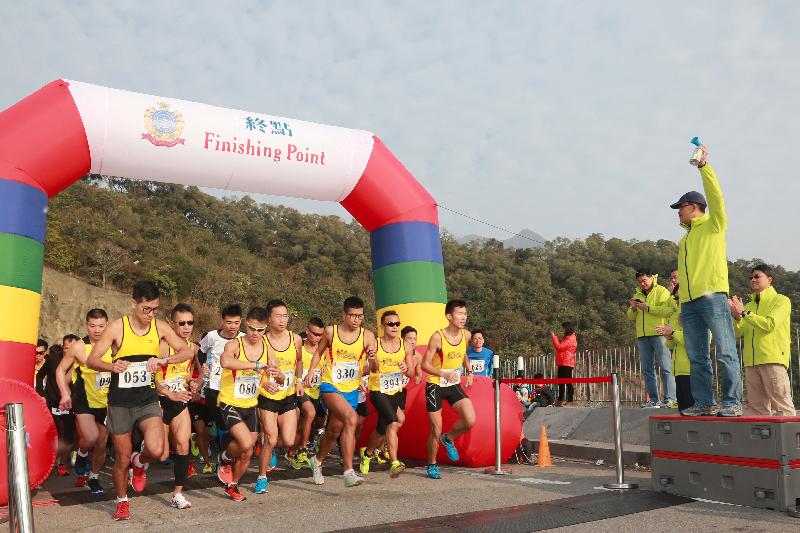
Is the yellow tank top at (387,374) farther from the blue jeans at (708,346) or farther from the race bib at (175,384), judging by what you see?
the blue jeans at (708,346)

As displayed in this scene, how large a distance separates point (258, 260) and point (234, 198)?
9.44 metres

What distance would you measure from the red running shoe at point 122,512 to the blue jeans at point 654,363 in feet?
22.0

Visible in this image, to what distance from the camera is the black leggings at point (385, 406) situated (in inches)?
289

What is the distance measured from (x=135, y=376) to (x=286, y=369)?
1.49m

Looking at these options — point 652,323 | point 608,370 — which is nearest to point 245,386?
point 652,323

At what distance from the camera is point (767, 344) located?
6629 mm

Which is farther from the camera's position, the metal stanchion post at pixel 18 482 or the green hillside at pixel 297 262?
the green hillside at pixel 297 262

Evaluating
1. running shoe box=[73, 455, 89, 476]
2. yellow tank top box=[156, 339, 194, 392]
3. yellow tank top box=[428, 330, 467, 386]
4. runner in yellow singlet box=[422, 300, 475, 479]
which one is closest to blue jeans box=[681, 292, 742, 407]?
runner in yellow singlet box=[422, 300, 475, 479]

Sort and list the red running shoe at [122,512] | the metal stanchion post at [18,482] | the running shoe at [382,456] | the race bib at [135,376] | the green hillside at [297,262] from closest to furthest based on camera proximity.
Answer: the metal stanchion post at [18,482] → the red running shoe at [122,512] → the race bib at [135,376] → the running shoe at [382,456] → the green hillside at [297,262]

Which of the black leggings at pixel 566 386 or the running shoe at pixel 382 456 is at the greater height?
the black leggings at pixel 566 386

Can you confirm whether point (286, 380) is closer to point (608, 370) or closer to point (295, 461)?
point (295, 461)

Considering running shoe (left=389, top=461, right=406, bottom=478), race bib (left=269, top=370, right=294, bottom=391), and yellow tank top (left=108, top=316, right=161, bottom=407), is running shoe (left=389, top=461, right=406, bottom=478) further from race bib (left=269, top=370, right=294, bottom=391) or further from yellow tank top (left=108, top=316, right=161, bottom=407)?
yellow tank top (left=108, top=316, right=161, bottom=407)

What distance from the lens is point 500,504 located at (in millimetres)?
5566

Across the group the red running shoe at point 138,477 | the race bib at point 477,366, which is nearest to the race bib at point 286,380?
the red running shoe at point 138,477
